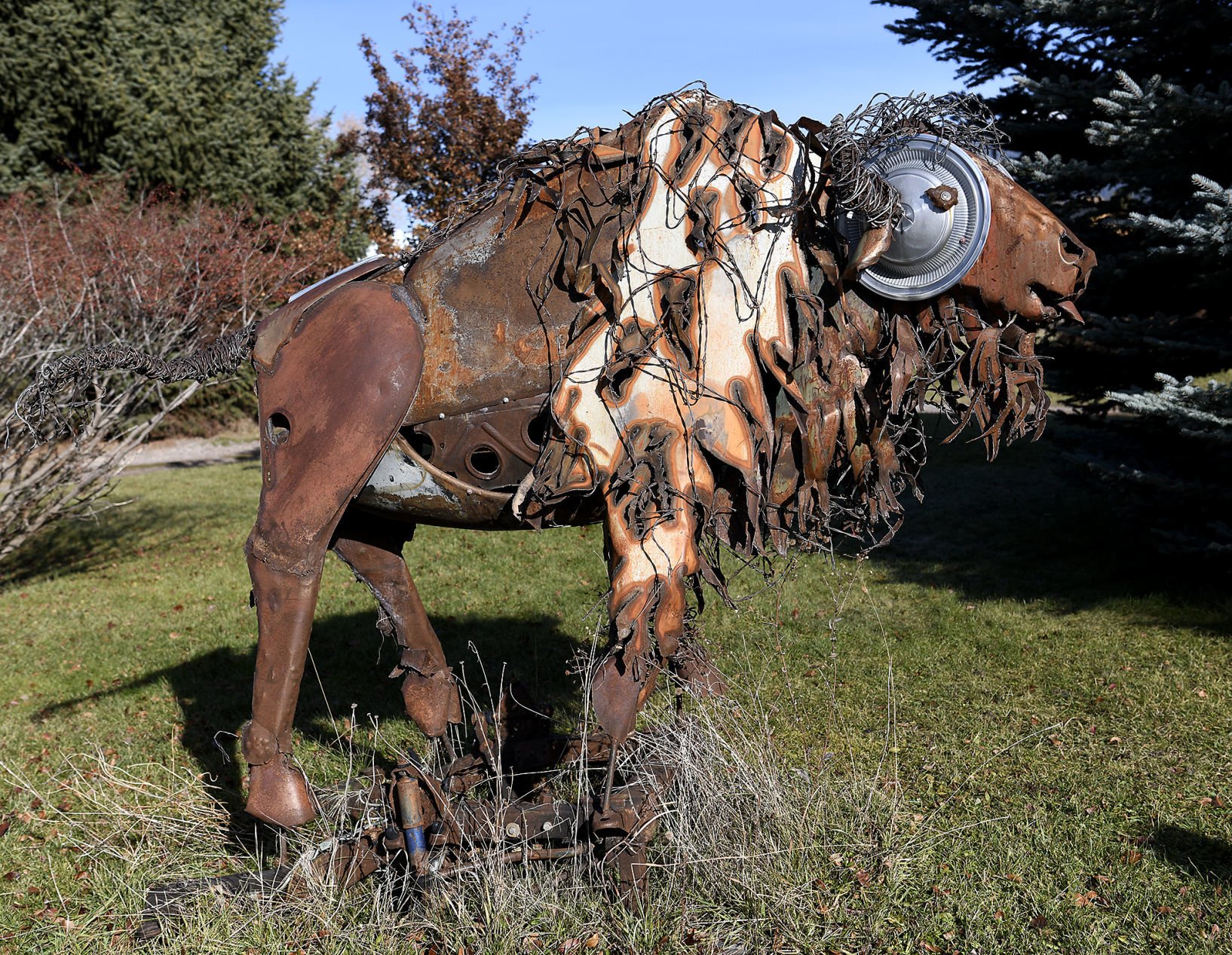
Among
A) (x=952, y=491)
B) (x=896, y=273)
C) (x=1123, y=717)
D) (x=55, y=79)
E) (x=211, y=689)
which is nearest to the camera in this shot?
(x=896, y=273)

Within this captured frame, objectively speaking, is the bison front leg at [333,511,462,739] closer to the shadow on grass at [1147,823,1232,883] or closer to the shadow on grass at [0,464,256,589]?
the shadow on grass at [1147,823,1232,883]

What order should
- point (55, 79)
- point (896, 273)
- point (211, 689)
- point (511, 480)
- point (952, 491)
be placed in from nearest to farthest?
point (896, 273) → point (511, 480) → point (211, 689) → point (952, 491) → point (55, 79)

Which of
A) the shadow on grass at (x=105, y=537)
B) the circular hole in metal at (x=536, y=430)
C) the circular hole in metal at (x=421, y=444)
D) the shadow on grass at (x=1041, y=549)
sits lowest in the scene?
the shadow on grass at (x=105, y=537)

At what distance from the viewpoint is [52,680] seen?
6.31 metres

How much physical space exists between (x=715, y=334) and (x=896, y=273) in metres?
0.54

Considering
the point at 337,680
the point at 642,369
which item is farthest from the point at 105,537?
the point at 642,369

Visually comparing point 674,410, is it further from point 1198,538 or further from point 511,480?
point 1198,538

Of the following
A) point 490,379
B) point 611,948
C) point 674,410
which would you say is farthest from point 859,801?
point 490,379

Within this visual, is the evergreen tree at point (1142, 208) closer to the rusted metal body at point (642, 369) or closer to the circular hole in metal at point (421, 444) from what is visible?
the rusted metal body at point (642, 369)

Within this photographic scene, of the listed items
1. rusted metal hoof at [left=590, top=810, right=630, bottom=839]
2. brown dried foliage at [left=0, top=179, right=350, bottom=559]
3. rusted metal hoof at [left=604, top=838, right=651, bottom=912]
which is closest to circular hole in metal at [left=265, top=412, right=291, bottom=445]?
rusted metal hoof at [left=590, top=810, right=630, bottom=839]

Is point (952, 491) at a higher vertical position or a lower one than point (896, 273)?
lower

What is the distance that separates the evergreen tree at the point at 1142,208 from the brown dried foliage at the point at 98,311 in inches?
238

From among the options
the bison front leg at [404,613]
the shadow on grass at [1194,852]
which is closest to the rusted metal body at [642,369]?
the bison front leg at [404,613]

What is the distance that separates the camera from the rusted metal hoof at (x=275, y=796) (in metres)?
3.07
